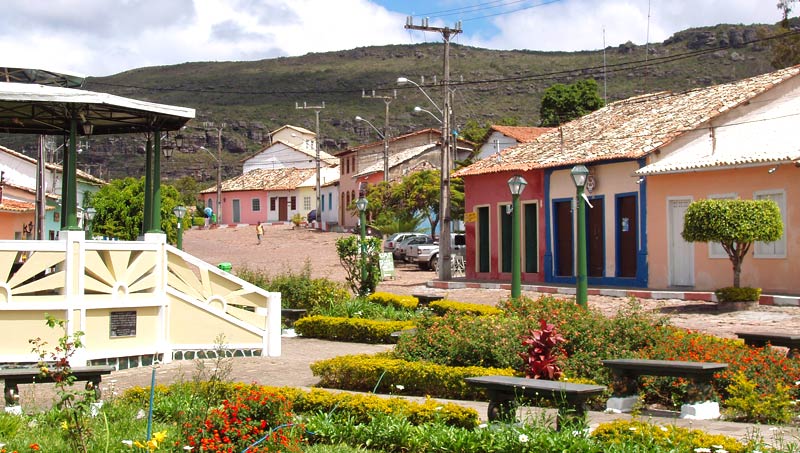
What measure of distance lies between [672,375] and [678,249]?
16.8 metres

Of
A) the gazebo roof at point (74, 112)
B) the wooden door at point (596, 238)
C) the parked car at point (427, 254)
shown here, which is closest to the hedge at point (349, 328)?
the gazebo roof at point (74, 112)

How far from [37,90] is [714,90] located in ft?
69.6

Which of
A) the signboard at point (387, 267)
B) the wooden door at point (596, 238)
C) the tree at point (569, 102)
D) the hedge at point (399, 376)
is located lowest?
the hedge at point (399, 376)

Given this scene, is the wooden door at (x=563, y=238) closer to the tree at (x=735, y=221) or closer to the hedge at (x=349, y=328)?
the tree at (x=735, y=221)

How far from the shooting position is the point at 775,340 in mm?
11164

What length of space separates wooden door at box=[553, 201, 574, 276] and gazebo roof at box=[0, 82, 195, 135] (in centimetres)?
1537

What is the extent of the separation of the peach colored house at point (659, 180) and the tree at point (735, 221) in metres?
2.50

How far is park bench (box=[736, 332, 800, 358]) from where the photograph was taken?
1082cm

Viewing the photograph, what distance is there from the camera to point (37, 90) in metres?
13.8

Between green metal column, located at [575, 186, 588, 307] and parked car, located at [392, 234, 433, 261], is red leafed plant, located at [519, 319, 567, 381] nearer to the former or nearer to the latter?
green metal column, located at [575, 186, 588, 307]

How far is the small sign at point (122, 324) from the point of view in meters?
14.1

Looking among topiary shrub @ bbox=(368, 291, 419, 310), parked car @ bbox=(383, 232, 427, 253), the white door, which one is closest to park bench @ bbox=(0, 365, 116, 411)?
topiary shrub @ bbox=(368, 291, 419, 310)

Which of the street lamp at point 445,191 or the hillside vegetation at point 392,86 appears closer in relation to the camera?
the street lamp at point 445,191

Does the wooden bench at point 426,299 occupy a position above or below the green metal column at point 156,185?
below
